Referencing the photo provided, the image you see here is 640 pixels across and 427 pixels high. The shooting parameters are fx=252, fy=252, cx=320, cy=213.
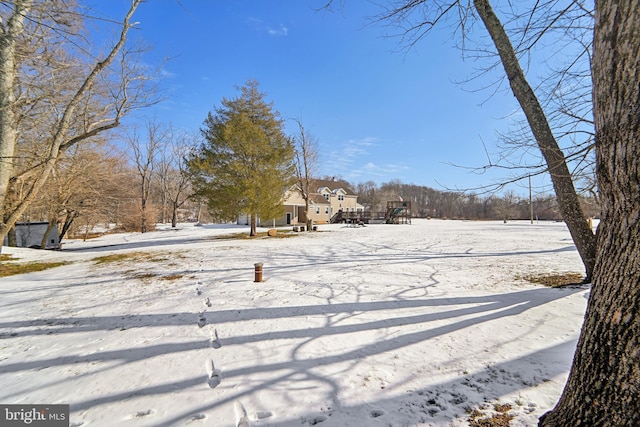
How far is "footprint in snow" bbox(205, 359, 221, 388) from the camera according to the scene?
246 centimetres

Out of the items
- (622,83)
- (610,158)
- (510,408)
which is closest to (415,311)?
(510,408)

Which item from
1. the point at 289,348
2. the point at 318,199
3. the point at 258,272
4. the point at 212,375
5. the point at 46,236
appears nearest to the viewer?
the point at 212,375

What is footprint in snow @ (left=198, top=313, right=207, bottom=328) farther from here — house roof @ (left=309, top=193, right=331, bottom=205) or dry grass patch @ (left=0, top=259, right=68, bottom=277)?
house roof @ (left=309, top=193, right=331, bottom=205)

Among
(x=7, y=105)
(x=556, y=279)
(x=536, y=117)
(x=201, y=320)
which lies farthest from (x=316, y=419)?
(x=7, y=105)

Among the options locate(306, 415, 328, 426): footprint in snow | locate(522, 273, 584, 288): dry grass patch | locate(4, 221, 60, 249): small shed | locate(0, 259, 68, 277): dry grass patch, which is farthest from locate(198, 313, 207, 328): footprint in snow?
locate(4, 221, 60, 249): small shed

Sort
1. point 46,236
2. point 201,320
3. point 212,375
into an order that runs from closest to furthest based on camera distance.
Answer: point 212,375
point 201,320
point 46,236

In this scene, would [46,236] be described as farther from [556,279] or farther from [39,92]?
[556,279]

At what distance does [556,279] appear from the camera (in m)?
5.82

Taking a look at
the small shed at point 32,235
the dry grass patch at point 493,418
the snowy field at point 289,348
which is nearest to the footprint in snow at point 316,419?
the snowy field at point 289,348

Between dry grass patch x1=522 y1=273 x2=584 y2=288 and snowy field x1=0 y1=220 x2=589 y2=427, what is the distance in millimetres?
434

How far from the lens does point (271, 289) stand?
17.3 ft

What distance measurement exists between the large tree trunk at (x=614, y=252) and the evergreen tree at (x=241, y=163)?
46.7 ft

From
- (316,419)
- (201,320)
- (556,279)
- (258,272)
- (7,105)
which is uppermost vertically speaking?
(7,105)

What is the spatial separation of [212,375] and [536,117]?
621 cm
